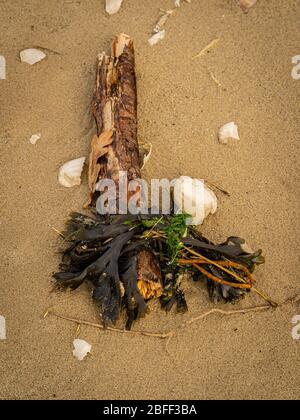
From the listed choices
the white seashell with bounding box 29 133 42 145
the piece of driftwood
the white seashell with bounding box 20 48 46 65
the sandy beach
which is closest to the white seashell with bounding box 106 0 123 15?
the sandy beach

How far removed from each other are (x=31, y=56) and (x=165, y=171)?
3.82 feet

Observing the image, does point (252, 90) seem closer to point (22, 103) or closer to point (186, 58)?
point (186, 58)

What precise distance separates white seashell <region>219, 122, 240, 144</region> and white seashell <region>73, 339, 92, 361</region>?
4.45 ft

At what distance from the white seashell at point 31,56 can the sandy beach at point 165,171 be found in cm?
4

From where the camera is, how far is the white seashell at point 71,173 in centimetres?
279

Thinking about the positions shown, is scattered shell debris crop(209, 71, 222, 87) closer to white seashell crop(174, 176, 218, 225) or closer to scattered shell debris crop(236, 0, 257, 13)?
scattered shell debris crop(236, 0, 257, 13)

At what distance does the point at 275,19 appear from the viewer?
10.9ft

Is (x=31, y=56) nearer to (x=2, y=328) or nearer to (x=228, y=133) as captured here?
(x=228, y=133)

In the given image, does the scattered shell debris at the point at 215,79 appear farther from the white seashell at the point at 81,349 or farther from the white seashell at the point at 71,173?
the white seashell at the point at 81,349

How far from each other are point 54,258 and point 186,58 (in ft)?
4.96

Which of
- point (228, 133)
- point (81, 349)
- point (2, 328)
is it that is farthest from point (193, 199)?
point (2, 328)

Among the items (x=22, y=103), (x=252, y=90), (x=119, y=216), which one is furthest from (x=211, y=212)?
(x=22, y=103)

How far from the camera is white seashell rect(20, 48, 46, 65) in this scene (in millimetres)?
3223

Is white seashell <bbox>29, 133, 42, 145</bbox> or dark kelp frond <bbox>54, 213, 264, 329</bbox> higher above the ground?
white seashell <bbox>29, 133, 42, 145</bbox>
